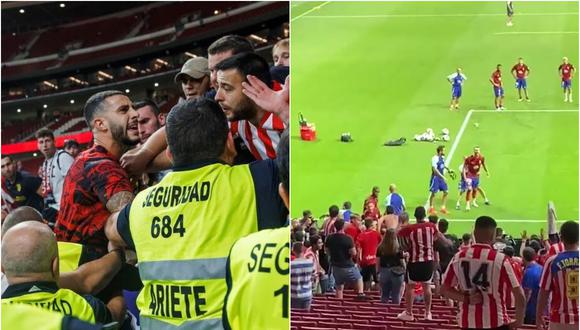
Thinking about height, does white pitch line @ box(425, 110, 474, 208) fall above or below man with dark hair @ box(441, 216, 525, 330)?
above

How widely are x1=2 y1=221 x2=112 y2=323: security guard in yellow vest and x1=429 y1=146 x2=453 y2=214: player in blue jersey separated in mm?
1222

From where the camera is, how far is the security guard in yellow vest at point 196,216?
10.2ft

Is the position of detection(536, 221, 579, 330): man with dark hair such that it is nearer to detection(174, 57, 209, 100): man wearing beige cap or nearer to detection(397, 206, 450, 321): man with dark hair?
detection(397, 206, 450, 321): man with dark hair

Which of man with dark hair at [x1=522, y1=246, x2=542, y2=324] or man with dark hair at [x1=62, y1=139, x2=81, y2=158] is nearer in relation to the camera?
man with dark hair at [x1=522, y1=246, x2=542, y2=324]

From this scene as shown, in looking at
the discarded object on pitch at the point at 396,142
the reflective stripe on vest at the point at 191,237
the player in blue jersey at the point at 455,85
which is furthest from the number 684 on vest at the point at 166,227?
the player in blue jersey at the point at 455,85

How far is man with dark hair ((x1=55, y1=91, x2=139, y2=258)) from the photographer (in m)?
3.36

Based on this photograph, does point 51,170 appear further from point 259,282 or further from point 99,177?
point 259,282

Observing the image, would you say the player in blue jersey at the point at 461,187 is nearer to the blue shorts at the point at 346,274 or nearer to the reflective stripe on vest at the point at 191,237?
the blue shorts at the point at 346,274

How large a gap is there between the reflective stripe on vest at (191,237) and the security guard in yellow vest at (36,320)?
32 centimetres

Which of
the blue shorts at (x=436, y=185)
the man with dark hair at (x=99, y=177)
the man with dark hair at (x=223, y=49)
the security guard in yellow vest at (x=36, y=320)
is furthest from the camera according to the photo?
the man with dark hair at (x=99, y=177)

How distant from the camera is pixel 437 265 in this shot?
3.07m

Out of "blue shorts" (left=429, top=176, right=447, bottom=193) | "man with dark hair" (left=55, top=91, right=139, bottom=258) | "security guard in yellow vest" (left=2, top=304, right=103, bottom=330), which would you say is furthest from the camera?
"man with dark hair" (left=55, top=91, right=139, bottom=258)

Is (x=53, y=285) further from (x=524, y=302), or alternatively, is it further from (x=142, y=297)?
(x=524, y=302)

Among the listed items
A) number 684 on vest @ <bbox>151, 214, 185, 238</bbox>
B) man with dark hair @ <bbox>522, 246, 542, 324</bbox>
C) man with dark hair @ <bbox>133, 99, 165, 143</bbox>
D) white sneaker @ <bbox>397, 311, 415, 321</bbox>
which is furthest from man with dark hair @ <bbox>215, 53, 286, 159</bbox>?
man with dark hair @ <bbox>522, 246, 542, 324</bbox>
